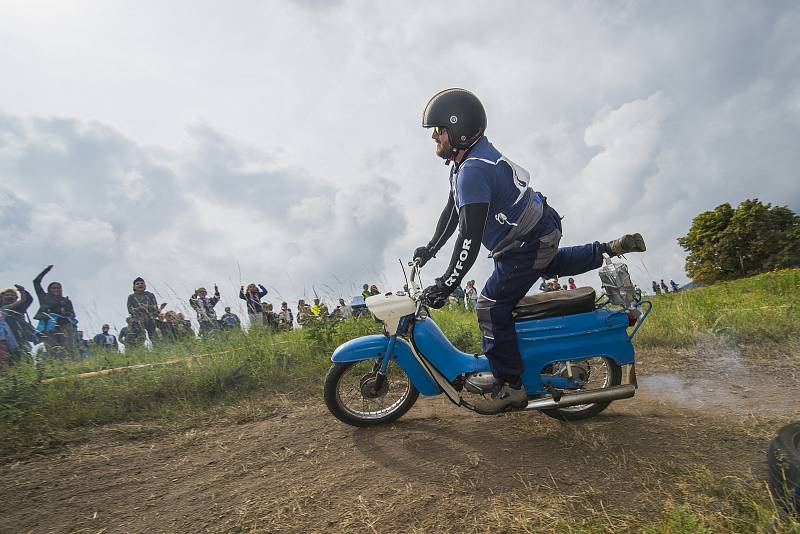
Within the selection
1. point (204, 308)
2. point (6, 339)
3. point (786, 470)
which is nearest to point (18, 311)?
point (6, 339)

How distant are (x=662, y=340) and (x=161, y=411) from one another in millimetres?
6805

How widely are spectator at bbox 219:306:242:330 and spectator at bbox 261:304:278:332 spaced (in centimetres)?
47

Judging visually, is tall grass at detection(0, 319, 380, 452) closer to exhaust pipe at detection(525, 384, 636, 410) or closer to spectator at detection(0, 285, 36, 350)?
spectator at detection(0, 285, 36, 350)

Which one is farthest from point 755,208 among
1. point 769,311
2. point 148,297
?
point 148,297

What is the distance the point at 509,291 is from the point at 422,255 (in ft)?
3.41

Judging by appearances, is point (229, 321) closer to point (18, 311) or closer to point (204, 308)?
point (204, 308)

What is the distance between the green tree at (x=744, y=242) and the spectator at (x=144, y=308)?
113 ft

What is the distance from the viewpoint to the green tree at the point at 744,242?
1186 inches

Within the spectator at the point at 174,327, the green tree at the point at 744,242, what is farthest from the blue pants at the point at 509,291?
the green tree at the point at 744,242

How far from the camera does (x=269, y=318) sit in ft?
27.8

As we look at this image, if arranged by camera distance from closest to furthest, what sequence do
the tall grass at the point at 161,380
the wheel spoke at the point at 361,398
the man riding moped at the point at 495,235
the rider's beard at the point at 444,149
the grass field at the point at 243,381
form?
the grass field at the point at 243,381 → the man riding moped at the point at 495,235 → the rider's beard at the point at 444,149 → the wheel spoke at the point at 361,398 → the tall grass at the point at 161,380

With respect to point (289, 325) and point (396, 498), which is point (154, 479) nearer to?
point (396, 498)

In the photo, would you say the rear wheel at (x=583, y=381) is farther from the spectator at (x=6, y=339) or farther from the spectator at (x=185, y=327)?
the spectator at (x=6, y=339)

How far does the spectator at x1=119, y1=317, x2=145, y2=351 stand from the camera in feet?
25.6
